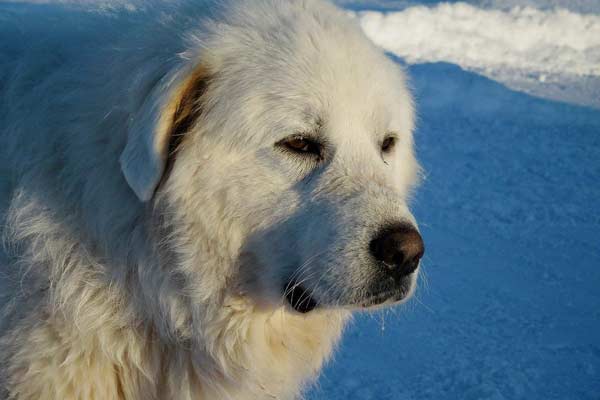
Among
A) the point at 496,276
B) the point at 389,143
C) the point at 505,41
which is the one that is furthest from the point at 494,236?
the point at 505,41

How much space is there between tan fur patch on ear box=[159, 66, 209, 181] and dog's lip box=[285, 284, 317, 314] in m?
0.62

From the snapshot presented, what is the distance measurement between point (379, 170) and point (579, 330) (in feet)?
8.76

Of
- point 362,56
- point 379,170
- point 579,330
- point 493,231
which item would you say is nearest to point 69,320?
point 379,170

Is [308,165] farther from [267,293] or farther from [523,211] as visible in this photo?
[523,211]

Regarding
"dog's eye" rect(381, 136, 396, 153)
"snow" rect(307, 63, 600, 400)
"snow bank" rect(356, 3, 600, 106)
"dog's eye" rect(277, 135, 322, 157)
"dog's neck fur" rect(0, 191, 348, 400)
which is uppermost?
"dog's eye" rect(277, 135, 322, 157)

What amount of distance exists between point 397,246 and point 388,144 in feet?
2.04

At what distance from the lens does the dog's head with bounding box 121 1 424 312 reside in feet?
7.46

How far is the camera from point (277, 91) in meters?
2.37

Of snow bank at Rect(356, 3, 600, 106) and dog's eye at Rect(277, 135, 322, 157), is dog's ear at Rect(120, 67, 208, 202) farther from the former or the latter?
snow bank at Rect(356, 3, 600, 106)

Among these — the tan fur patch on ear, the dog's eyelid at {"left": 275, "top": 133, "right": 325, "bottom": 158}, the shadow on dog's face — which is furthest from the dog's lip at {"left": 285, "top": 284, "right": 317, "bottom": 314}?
the tan fur patch on ear

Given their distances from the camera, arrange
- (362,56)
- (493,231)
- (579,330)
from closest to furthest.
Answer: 1. (362,56)
2. (579,330)
3. (493,231)

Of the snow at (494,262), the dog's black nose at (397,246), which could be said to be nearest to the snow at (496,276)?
the snow at (494,262)

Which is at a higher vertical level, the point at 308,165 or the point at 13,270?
the point at 308,165

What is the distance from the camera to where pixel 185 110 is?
236 cm
